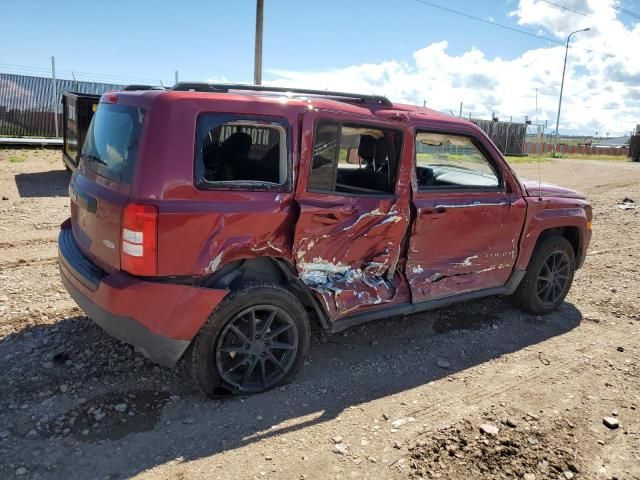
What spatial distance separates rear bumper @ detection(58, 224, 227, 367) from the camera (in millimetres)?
3033

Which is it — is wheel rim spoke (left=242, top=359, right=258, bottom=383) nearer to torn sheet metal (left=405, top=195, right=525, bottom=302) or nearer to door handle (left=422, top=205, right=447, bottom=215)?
torn sheet metal (left=405, top=195, right=525, bottom=302)

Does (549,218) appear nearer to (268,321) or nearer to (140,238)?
(268,321)

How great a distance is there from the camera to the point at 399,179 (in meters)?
3.94

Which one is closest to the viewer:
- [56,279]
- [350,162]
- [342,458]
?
[342,458]

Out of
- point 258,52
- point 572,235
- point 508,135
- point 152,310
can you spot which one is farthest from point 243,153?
point 508,135

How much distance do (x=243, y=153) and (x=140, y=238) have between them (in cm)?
90

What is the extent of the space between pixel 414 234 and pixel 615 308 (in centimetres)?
285

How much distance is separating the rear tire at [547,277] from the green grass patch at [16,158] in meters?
12.2

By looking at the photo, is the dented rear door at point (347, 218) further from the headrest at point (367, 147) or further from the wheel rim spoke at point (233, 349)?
the wheel rim spoke at point (233, 349)

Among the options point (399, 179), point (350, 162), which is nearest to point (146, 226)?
point (350, 162)

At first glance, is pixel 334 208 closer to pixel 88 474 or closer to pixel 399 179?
pixel 399 179

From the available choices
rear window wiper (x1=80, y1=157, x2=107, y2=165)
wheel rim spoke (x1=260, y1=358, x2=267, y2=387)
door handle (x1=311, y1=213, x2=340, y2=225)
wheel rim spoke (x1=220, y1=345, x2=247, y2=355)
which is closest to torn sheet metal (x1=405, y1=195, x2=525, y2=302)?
door handle (x1=311, y1=213, x2=340, y2=225)

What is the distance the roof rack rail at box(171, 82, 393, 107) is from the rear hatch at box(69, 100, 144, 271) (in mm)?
397

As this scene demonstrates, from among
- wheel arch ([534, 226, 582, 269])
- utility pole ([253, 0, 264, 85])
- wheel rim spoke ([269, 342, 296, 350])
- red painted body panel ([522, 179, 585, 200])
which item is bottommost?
wheel rim spoke ([269, 342, 296, 350])
